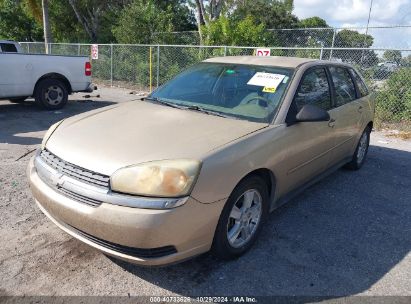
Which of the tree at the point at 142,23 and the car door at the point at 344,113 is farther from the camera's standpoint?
the tree at the point at 142,23

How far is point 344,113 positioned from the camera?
4605mm

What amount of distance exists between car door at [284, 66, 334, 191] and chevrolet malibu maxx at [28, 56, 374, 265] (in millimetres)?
13

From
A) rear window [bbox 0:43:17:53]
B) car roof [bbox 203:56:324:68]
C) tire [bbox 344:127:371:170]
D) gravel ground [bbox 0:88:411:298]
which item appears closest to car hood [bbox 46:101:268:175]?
gravel ground [bbox 0:88:411:298]

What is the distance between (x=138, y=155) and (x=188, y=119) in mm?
839

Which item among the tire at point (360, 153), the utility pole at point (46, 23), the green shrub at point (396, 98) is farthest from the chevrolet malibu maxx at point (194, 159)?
the utility pole at point (46, 23)

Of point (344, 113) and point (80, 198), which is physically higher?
point (344, 113)

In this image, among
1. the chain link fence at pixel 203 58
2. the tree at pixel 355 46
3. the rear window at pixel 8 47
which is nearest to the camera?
the chain link fence at pixel 203 58

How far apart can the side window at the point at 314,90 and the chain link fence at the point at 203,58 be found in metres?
5.59

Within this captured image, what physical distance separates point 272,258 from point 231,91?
5.50ft

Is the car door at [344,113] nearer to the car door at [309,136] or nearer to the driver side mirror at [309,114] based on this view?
the car door at [309,136]

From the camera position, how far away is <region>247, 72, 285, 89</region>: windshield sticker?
3710mm

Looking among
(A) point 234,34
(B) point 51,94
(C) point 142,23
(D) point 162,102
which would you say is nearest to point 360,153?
(D) point 162,102

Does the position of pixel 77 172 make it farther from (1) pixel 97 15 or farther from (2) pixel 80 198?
(1) pixel 97 15

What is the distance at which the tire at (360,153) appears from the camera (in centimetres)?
549
